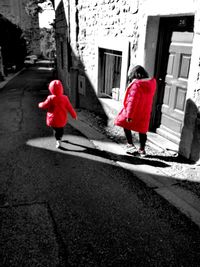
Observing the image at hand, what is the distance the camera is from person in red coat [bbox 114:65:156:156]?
402cm

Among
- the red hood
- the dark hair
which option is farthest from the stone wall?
the red hood

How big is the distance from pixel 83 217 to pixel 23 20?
50143 millimetres

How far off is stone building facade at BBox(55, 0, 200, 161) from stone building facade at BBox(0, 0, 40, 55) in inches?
1264

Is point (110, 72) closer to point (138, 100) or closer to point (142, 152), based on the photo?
point (138, 100)

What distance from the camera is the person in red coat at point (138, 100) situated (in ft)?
13.2

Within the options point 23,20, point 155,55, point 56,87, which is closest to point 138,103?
point 155,55

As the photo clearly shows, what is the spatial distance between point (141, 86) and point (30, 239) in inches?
108

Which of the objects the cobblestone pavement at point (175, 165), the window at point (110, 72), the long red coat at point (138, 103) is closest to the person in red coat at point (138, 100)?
the long red coat at point (138, 103)

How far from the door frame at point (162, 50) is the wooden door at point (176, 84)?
10cm

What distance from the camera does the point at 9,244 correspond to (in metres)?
2.46

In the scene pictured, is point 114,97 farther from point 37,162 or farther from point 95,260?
point 95,260

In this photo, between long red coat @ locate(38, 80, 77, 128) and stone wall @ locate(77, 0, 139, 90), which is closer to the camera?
long red coat @ locate(38, 80, 77, 128)

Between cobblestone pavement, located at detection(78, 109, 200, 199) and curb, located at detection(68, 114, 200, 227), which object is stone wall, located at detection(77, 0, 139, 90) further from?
curb, located at detection(68, 114, 200, 227)

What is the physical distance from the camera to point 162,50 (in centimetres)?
471
